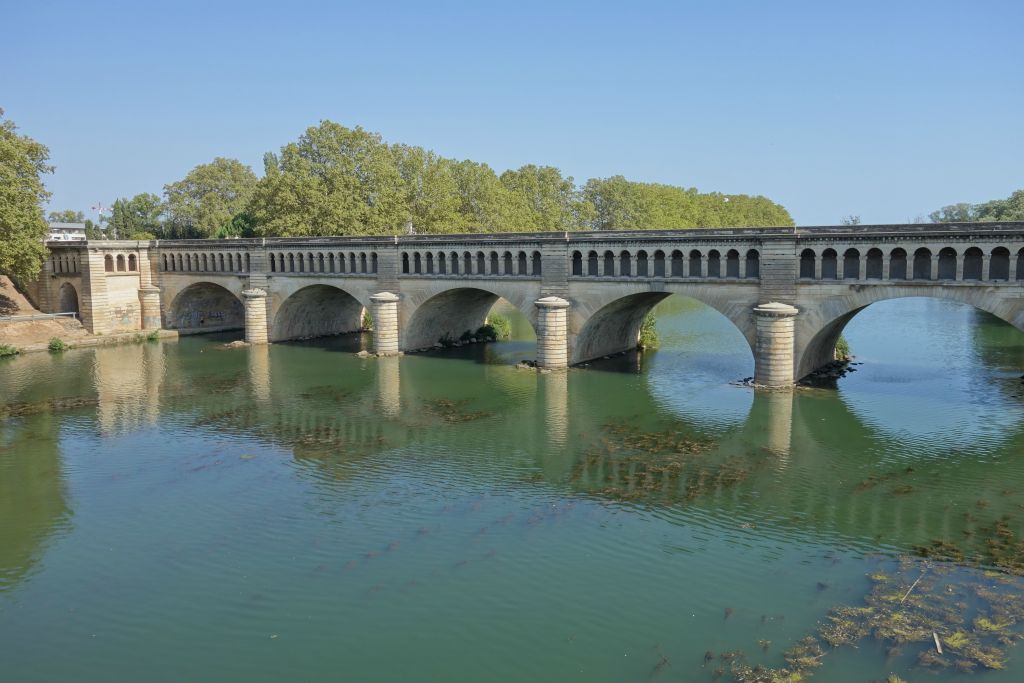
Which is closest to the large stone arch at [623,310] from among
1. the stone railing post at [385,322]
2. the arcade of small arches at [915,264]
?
the arcade of small arches at [915,264]

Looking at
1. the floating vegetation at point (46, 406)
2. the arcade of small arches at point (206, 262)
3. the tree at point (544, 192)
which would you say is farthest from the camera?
the tree at point (544, 192)

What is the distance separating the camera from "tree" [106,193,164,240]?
99.5 meters

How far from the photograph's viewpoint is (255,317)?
5997 centimetres

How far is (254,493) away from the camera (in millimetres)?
27094

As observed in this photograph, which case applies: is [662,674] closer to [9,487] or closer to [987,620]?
[987,620]

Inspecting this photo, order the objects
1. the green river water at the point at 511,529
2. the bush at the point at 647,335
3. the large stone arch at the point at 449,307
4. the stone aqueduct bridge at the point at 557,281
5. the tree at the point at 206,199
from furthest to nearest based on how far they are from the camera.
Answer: the tree at the point at 206,199, the bush at the point at 647,335, the large stone arch at the point at 449,307, the stone aqueduct bridge at the point at 557,281, the green river water at the point at 511,529

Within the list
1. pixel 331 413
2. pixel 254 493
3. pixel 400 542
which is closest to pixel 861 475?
pixel 400 542

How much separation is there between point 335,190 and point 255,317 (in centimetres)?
1530

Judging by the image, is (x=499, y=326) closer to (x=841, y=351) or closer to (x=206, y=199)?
(x=841, y=351)

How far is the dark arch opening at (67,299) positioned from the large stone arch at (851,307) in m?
56.0

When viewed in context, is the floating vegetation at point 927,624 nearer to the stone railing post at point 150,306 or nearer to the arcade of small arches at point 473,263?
the arcade of small arches at point 473,263

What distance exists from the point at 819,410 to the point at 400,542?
21124 mm

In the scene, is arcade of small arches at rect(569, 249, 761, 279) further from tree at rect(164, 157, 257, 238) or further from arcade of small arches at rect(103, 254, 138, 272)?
tree at rect(164, 157, 257, 238)

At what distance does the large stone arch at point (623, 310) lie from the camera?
39688mm
